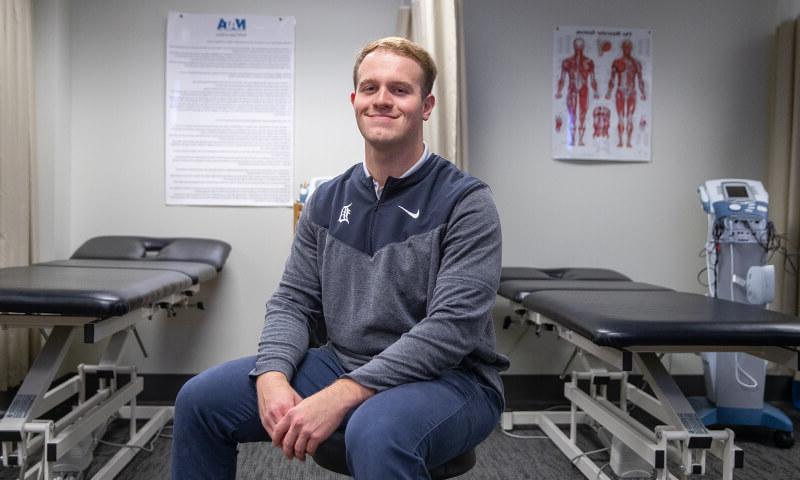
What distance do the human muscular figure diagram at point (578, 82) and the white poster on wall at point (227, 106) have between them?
130 centimetres

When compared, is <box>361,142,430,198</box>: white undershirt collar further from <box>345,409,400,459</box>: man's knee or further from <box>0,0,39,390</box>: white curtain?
<box>0,0,39,390</box>: white curtain

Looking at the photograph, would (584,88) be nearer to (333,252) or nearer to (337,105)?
(337,105)

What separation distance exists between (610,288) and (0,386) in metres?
2.26

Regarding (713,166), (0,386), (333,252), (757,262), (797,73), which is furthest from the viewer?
(713,166)

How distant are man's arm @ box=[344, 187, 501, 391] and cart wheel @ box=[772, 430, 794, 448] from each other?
1.84 m

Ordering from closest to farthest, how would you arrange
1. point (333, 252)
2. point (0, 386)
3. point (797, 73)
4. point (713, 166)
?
point (333, 252) → point (0, 386) → point (797, 73) → point (713, 166)

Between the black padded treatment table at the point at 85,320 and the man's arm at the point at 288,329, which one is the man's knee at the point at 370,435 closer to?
the man's arm at the point at 288,329

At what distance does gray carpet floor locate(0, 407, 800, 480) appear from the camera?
6.89 feet

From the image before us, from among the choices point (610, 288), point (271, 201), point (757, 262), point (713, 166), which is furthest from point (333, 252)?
point (713, 166)

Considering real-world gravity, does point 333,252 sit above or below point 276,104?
below

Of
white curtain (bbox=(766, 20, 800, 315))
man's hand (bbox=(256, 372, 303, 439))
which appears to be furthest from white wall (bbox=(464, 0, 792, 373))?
man's hand (bbox=(256, 372, 303, 439))

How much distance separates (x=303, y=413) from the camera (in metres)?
1.02

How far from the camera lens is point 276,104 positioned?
2.91m

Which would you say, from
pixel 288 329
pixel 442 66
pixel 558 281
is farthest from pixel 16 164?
pixel 558 281
